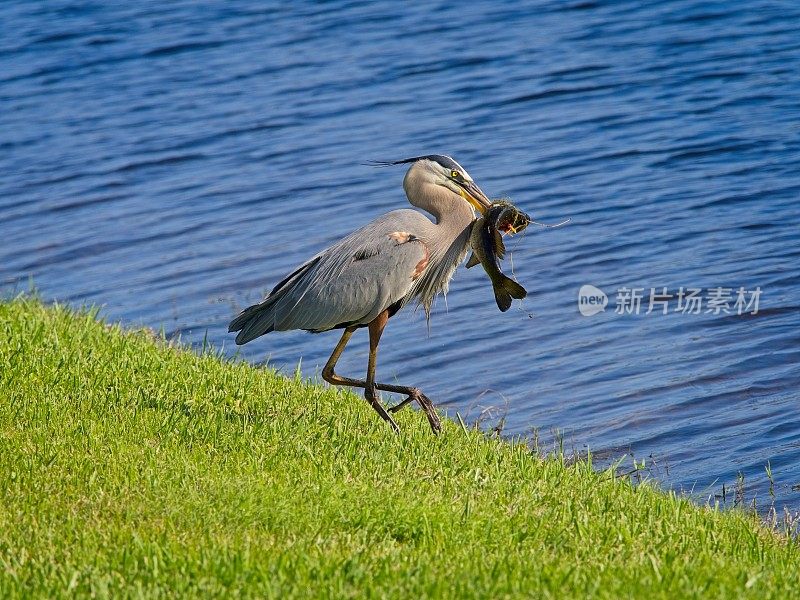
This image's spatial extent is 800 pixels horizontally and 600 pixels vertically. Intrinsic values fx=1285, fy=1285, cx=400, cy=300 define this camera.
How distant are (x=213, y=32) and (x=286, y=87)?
4.85m

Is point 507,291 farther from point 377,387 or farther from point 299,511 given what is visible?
point 299,511

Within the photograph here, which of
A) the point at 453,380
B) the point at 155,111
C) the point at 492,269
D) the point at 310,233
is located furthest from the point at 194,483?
the point at 155,111

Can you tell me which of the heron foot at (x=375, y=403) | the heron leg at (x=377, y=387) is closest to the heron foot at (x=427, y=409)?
the heron leg at (x=377, y=387)

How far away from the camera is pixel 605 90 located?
15.7m

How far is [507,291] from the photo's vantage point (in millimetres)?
6438

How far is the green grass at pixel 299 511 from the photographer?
4.09 m

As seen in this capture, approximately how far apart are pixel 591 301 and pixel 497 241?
3.29 m

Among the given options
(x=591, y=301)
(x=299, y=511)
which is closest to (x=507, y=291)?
(x=299, y=511)

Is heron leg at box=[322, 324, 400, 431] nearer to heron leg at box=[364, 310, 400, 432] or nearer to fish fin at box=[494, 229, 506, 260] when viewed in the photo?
heron leg at box=[364, 310, 400, 432]

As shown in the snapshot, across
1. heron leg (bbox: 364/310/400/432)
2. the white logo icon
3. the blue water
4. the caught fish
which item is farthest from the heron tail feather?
the white logo icon

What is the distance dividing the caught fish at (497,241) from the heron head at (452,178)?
0.39 feet

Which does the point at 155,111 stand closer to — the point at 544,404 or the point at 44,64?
the point at 44,64

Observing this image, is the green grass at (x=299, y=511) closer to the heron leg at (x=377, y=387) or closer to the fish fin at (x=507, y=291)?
the heron leg at (x=377, y=387)

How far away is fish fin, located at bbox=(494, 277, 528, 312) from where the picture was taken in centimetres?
635
